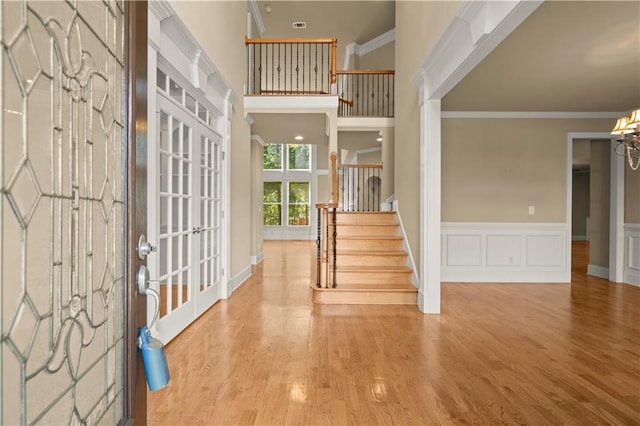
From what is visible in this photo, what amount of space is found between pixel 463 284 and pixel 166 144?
467cm

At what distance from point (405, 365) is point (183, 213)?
2316 mm

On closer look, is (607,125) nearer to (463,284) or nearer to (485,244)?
(485,244)

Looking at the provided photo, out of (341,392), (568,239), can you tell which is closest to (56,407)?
(341,392)

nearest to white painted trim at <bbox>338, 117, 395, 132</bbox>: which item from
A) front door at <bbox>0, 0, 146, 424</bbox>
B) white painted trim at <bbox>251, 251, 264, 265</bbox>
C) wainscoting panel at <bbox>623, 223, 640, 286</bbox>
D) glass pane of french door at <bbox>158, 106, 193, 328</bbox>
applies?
white painted trim at <bbox>251, 251, 264, 265</bbox>

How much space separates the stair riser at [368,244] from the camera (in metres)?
5.48

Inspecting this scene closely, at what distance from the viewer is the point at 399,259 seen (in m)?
5.15

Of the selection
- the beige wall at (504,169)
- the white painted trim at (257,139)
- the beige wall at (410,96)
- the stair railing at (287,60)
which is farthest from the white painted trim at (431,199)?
the white painted trim at (257,139)

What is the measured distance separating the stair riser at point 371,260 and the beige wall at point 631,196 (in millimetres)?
3827

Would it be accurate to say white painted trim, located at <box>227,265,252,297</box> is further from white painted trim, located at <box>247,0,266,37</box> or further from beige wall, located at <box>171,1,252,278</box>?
white painted trim, located at <box>247,0,266,37</box>

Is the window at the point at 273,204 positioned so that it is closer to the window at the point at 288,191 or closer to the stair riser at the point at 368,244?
the window at the point at 288,191

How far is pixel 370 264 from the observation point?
5.18 metres

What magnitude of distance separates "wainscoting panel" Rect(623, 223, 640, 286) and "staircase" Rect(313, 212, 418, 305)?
3621 mm

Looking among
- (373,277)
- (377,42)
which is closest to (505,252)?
(373,277)

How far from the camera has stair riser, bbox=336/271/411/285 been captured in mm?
4836
